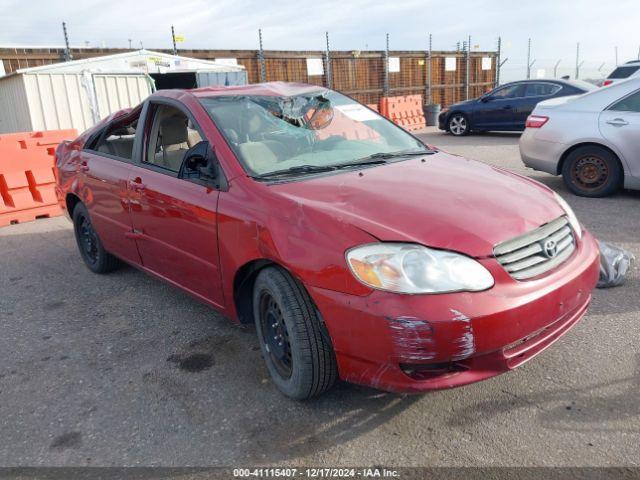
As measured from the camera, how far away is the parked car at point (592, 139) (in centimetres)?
646

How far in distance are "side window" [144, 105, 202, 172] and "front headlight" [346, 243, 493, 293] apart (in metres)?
1.93

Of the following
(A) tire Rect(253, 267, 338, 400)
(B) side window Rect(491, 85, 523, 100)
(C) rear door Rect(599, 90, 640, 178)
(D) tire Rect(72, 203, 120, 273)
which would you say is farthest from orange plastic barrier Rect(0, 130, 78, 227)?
(B) side window Rect(491, 85, 523, 100)

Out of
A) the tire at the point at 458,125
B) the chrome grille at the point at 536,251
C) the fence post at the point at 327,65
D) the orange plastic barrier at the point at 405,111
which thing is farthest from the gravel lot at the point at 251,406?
the fence post at the point at 327,65

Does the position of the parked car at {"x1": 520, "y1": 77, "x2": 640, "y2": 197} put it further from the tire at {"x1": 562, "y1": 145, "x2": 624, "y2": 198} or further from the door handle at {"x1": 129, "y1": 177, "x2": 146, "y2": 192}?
the door handle at {"x1": 129, "y1": 177, "x2": 146, "y2": 192}

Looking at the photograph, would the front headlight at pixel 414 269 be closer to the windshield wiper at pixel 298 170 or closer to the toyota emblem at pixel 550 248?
the toyota emblem at pixel 550 248

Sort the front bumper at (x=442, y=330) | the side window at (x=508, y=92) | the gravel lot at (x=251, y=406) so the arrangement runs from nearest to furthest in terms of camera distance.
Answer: the front bumper at (x=442, y=330) < the gravel lot at (x=251, y=406) < the side window at (x=508, y=92)

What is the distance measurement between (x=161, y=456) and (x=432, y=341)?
1333 mm

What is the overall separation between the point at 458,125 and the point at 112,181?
41.6 feet

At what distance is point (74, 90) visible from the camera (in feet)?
37.9

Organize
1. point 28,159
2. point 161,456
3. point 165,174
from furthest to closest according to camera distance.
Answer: point 28,159, point 165,174, point 161,456

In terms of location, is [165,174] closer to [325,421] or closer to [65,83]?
[325,421]

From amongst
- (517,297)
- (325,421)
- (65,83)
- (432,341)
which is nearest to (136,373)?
(325,421)

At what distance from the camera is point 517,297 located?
2.39 m

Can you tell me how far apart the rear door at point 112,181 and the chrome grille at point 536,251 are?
8.93ft
